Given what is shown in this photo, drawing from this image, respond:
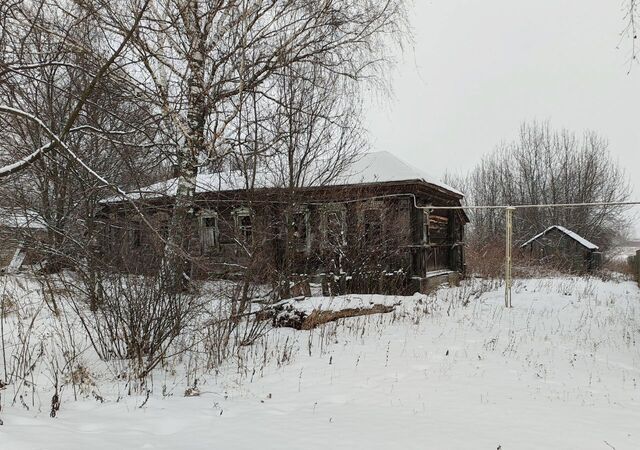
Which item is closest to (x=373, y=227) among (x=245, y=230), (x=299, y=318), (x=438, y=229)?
(x=245, y=230)

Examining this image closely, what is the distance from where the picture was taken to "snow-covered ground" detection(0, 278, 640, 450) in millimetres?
3023

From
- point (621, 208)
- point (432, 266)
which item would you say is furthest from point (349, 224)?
point (621, 208)

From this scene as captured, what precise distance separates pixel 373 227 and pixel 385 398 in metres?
6.16

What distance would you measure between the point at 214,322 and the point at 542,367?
4099mm

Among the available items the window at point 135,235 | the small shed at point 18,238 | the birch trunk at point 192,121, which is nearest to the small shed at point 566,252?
the birch trunk at point 192,121

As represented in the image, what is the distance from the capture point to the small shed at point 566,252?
66.4ft

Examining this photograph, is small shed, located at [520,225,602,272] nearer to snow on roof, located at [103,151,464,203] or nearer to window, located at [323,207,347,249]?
snow on roof, located at [103,151,464,203]

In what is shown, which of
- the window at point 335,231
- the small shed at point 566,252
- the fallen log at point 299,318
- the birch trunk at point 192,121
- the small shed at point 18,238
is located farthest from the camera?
the small shed at point 566,252

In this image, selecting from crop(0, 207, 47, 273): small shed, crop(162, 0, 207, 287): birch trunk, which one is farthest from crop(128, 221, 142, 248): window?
crop(0, 207, 47, 273): small shed

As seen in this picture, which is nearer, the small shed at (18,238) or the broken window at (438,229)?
the small shed at (18,238)

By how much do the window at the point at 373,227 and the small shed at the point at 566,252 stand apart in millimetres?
13596

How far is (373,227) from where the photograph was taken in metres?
10.1

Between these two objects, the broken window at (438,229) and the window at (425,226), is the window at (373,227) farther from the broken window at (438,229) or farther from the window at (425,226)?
the broken window at (438,229)

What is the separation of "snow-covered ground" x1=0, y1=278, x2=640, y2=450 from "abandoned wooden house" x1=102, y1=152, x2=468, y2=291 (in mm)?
1795
